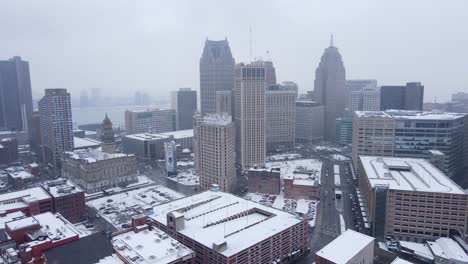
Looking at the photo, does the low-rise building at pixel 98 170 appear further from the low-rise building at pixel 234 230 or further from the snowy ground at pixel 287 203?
the snowy ground at pixel 287 203

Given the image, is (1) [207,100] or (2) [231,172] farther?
(1) [207,100]

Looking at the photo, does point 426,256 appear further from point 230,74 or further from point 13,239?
point 230,74

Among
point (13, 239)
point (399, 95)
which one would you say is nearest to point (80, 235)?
point (13, 239)

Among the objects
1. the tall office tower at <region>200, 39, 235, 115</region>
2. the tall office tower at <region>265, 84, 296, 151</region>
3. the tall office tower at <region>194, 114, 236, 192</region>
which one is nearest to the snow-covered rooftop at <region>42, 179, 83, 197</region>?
the tall office tower at <region>194, 114, 236, 192</region>

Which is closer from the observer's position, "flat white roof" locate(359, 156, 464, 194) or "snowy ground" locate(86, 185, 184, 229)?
"flat white roof" locate(359, 156, 464, 194)

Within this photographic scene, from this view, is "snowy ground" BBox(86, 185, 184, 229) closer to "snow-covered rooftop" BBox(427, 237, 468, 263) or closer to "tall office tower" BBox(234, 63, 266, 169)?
"tall office tower" BBox(234, 63, 266, 169)

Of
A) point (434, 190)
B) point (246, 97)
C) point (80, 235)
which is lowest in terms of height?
point (80, 235)
